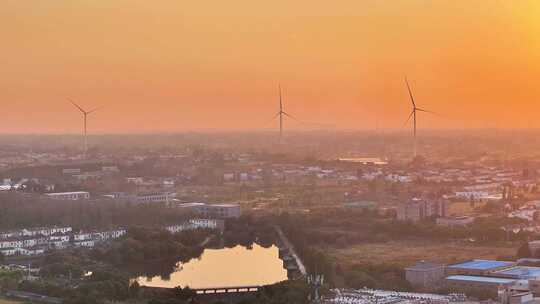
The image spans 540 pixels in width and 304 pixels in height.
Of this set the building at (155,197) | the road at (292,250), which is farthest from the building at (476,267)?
the building at (155,197)

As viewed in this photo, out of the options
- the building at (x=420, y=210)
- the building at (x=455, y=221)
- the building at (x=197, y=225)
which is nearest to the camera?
the building at (x=455, y=221)

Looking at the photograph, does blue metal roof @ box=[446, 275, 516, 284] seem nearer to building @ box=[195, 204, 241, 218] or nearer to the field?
the field

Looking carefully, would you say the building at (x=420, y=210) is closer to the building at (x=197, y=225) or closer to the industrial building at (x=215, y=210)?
the industrial building at (x=215, y=210)

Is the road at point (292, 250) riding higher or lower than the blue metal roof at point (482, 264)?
lower

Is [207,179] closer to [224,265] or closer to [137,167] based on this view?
[137,167]

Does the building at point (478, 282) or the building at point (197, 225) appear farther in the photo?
the building at point (197, 225)

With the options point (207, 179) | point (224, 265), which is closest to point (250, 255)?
point (224, 265)
